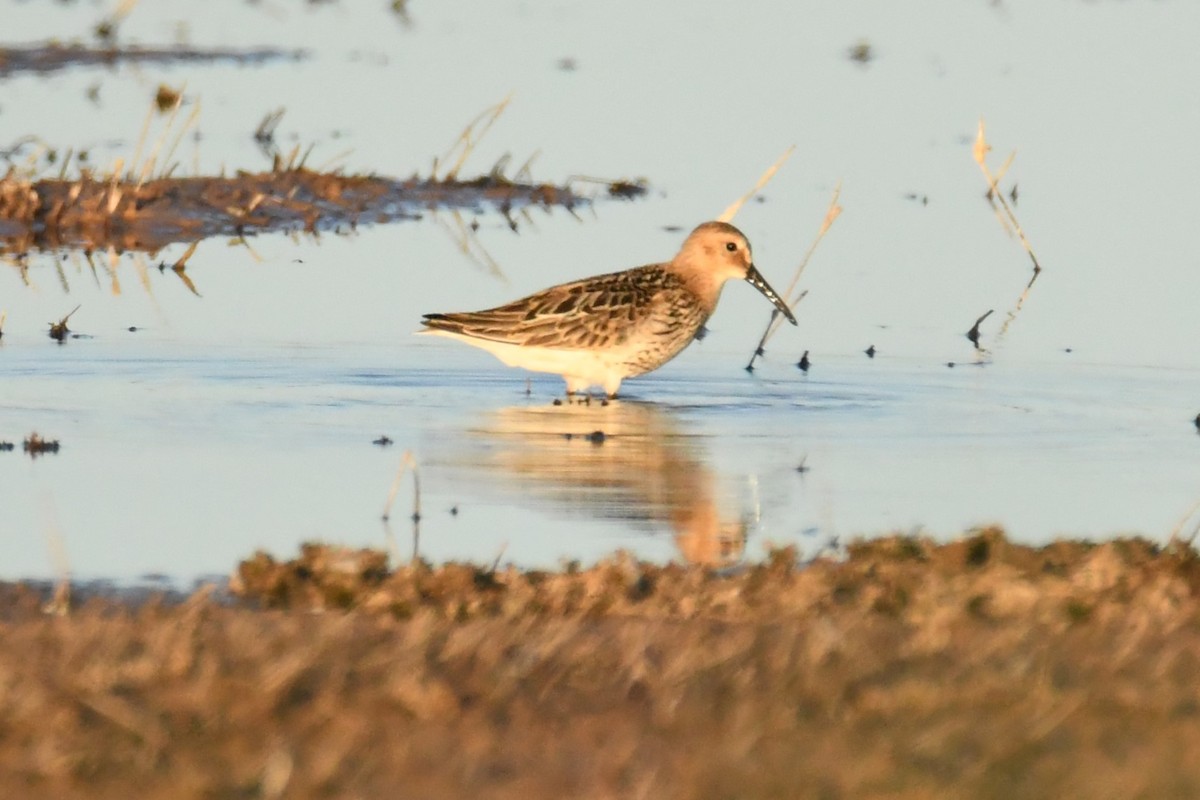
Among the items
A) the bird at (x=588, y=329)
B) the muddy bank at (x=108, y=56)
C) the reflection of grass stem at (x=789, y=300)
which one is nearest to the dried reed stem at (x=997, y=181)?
the reflection of grass stem at (x=789, y=300)

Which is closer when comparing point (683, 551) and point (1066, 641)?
point (1066, 641)

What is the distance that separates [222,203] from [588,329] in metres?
5.70

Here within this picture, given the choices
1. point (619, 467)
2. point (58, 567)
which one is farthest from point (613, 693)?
point (619, 467)

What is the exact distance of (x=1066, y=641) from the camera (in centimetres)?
720

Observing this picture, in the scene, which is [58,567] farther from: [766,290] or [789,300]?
[789,300]

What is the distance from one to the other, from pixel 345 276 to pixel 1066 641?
9691 millimetres

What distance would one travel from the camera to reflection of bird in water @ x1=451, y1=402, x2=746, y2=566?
9633 mm

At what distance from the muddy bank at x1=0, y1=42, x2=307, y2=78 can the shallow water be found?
1.23 ft

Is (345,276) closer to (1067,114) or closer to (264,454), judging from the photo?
(264,454)

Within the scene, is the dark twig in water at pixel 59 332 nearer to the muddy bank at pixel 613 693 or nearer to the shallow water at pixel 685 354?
the shallow water at pixel 685 354

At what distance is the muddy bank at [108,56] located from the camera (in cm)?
2538

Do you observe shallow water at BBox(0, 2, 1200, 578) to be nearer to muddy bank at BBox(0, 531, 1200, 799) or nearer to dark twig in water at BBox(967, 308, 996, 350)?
dark twig in water at BBox(967, 308, 996, 350)

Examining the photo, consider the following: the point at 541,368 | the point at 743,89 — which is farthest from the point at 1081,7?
the point at 541,368

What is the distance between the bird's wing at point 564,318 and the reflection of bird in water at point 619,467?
18.8 inches
